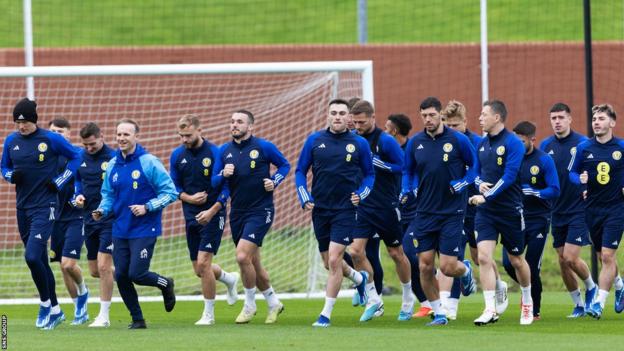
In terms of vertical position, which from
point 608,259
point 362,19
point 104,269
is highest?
point 362,19

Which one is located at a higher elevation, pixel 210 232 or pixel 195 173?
pixel 195 173

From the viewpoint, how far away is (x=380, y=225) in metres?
14.8

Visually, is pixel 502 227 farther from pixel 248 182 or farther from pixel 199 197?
pixel 199 197

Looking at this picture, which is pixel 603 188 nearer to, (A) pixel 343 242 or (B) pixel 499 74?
(A) pixel 343 242

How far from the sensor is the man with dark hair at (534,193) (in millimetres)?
13703

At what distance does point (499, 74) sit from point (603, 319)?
9989 mm

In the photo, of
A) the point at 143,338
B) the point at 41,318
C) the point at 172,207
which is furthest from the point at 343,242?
the point at 172,207

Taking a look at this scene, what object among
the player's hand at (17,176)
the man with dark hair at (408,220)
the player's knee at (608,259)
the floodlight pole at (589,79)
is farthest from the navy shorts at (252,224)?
the floodlight pole at (589,79)

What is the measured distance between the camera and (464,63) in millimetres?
23547

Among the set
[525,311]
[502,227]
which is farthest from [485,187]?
[525,311]

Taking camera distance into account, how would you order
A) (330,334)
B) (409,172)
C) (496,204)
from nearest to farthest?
(330,334) → (496,204) → (409,172)

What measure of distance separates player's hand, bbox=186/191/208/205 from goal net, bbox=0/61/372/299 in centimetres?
332

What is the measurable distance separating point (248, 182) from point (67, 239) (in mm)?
2326

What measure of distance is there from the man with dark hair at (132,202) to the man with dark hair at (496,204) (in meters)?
3.15
